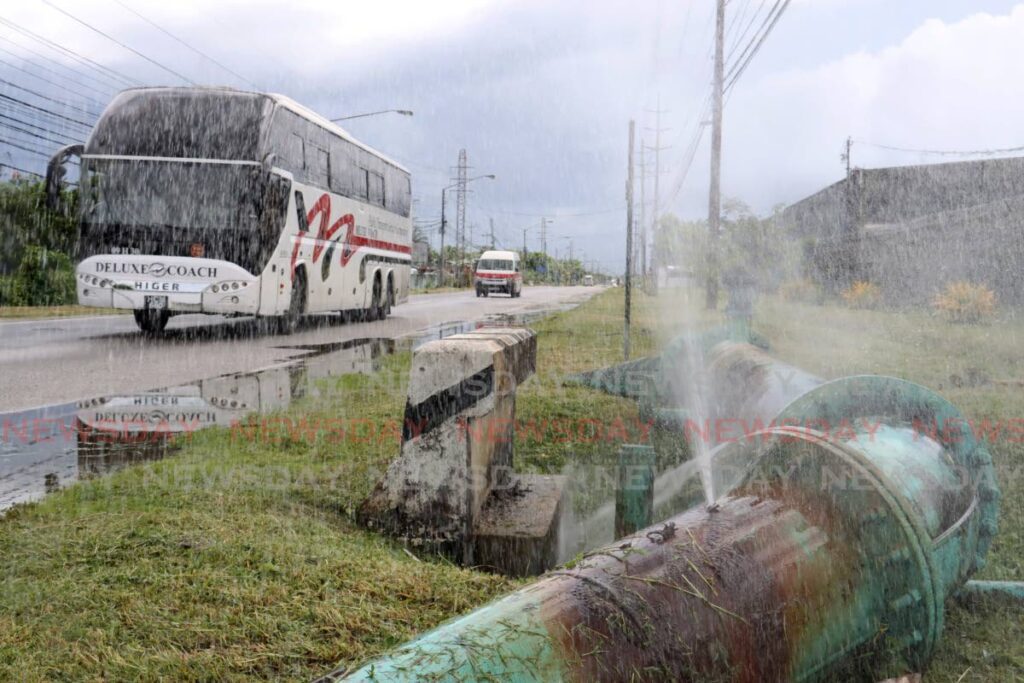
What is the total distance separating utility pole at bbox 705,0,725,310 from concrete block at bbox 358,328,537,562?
18396mm

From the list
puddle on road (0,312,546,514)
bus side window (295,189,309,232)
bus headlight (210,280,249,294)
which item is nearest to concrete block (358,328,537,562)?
puddle on road (0,312,546,514)

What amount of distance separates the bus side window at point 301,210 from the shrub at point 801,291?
55.9ft

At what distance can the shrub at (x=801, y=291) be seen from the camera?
26344 mm

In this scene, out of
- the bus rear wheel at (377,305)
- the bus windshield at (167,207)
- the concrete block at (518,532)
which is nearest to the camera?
the concrete block at (518,532)

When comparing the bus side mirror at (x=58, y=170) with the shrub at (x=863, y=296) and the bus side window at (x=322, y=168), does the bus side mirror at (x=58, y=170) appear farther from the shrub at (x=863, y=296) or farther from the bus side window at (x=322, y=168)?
the shrub at (x=863, y=296)

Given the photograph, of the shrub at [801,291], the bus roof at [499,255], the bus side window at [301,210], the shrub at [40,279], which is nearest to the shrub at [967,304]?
the shrub at [801,291]

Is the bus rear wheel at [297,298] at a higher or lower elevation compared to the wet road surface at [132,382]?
higher

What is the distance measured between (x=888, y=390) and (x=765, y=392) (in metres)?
1.73

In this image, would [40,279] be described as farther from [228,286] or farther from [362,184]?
[228,286]

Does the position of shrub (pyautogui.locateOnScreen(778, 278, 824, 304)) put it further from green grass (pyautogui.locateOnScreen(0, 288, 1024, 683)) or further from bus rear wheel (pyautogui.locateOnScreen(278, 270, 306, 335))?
green grass (pyautogui.locateOnScreen(0, 288, 1024, 683))

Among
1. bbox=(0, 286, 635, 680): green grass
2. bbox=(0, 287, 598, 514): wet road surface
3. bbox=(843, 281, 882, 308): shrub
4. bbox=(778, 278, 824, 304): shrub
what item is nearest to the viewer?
bbox=(0, 286, 635, 680): green grass

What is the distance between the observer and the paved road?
8273 millimetres

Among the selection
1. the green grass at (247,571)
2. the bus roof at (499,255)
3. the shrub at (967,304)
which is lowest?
the green grass at (247,571)

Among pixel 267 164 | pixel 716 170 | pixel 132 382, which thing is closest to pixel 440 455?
pixel 132 382
